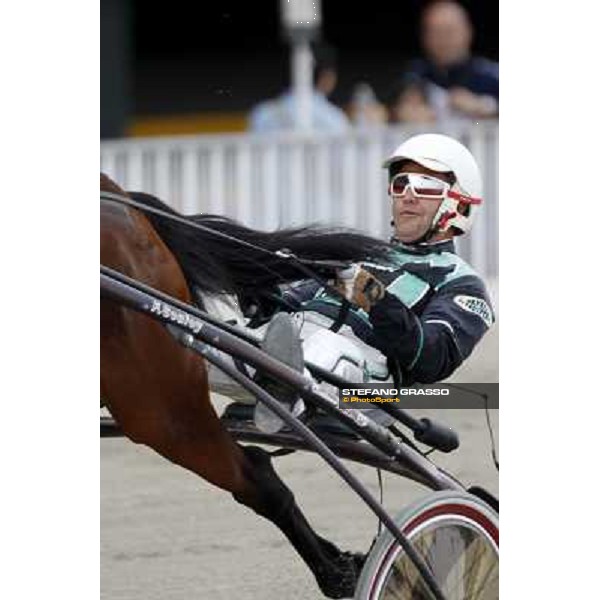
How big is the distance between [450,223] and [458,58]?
445mm

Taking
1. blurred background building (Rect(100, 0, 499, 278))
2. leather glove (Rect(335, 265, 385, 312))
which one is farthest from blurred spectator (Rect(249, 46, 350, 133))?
leather glove (Rect(335, 265, 385, 312))

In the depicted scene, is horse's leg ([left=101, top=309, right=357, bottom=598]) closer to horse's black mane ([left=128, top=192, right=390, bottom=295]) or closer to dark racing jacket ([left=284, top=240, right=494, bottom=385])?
horse's black mane ([left=128, top=192, right=390, bottom=295])

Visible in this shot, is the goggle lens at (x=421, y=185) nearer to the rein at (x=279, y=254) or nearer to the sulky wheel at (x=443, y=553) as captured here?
the rein at (x=279, y=254)

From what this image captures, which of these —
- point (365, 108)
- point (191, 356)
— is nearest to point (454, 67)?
point (365, 108)

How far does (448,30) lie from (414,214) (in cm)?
50

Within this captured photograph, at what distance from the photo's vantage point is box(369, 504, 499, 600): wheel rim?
669cm

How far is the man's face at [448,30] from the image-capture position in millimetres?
6727

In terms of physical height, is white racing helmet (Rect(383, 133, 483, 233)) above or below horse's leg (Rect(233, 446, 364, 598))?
above

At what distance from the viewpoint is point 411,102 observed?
6.96m

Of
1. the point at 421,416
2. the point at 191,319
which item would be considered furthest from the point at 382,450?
the point at 191,319

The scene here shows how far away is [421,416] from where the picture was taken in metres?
6.72

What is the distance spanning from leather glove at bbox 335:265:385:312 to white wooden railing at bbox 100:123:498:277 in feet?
0.41

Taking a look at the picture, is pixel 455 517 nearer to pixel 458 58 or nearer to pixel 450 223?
pixel 450 223
